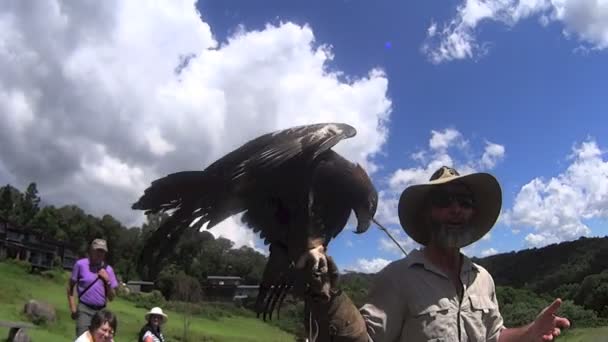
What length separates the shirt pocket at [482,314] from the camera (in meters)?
2.62

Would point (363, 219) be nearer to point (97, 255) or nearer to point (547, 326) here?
point (547, 326)

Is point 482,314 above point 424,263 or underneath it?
underneath

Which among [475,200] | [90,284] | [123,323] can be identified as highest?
[475,200]

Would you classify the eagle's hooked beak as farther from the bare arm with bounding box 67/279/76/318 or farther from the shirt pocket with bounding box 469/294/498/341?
the bare arm with bounding box 67/279/76/318

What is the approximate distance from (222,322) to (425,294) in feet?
95.4

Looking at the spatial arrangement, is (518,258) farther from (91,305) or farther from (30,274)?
(91,305)

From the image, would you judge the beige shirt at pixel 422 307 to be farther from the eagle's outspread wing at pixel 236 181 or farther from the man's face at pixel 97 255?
the man's face at pixel 97 255

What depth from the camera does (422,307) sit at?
2533 millimetres

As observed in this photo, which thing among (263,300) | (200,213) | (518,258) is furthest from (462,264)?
(518,258)

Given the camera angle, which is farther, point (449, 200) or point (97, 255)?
point (97, 255)

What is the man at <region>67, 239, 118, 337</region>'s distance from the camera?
19.6 ft

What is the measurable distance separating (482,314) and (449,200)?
1.86 ft

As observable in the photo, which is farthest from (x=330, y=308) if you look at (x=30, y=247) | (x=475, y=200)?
(x=30, y=247)

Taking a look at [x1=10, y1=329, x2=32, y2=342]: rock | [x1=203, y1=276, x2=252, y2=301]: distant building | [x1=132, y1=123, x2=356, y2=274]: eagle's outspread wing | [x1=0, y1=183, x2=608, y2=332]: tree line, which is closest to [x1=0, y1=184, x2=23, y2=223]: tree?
[x1=0, y1=183, x2=608, y2=332]: tree line
